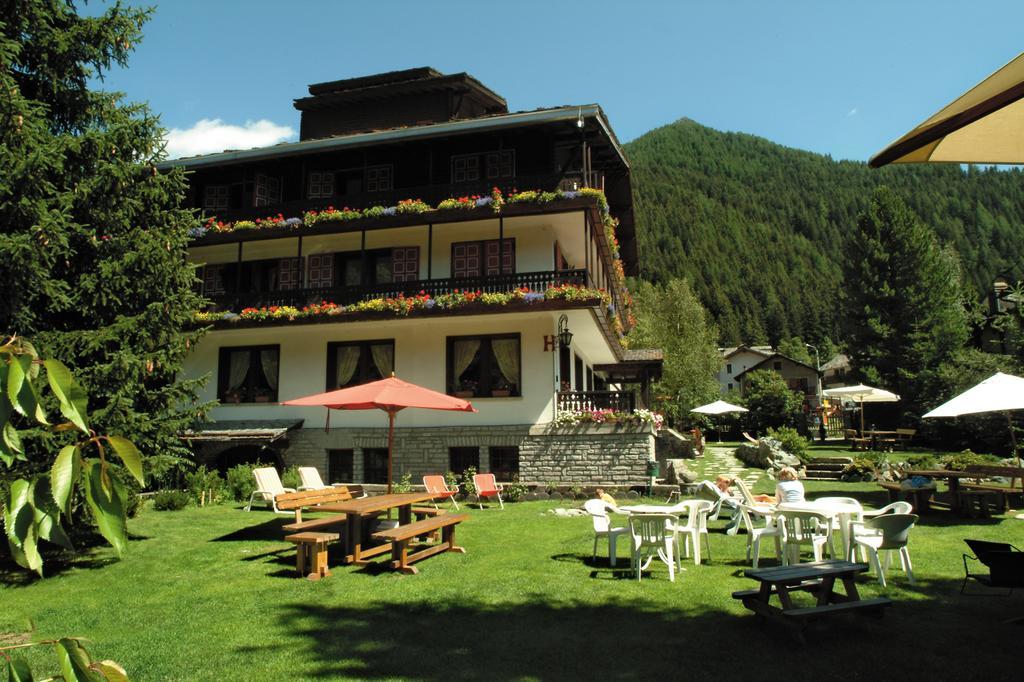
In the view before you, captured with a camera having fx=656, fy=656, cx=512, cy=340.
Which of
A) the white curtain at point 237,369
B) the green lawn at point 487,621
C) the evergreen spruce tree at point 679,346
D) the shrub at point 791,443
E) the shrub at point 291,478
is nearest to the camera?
the green lawn at point 487,621

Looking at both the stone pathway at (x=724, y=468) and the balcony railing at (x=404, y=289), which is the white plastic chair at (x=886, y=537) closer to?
the balcony railing at (x=404, y=289)

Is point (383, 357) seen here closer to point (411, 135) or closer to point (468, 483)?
point (468, 483)

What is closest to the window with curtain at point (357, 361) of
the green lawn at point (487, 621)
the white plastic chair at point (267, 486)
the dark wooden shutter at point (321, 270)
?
the dark wooden shutter at point (321, 270)

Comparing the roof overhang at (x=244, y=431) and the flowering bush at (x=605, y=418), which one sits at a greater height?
the flowering bush at (x=605, y=418)

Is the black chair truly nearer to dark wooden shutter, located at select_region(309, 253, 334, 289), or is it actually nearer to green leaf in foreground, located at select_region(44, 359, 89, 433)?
green leaf in foreground, located at select_region(44, 359, 89, 433)

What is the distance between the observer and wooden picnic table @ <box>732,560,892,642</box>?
6004mm

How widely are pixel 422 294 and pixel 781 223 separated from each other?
15668cm

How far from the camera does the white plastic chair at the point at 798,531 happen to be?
836 centimetres

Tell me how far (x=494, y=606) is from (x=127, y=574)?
5567 millimetres

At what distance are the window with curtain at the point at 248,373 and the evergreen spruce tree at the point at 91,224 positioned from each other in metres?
9.73

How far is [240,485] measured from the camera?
57.0ft

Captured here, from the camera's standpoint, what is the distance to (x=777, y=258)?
144125 millimetres

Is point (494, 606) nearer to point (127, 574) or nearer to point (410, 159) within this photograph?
point (127, 574)

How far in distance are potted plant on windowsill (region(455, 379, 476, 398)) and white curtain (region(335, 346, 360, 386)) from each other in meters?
3.58
